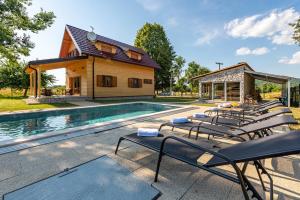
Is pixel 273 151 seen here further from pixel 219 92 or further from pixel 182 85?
pixel 182 85

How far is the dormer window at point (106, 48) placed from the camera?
1817cm

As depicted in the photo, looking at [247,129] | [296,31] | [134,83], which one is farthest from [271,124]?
[134,83]

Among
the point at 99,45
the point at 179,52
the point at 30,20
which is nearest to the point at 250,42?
the point at 179,52

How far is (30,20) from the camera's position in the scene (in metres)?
15.0

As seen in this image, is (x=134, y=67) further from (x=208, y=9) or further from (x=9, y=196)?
(x=9, y=196)

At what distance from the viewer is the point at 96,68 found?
17.2 meters

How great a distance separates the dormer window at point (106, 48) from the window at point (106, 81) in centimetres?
291

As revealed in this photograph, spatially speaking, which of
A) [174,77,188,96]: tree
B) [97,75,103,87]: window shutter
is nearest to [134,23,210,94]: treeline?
[174,77,188,96]: tree

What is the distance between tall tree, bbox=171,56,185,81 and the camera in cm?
3645

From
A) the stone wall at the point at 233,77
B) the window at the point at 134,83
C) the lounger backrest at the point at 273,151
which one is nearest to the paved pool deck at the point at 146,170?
the lounger backrest at the point at 273,151

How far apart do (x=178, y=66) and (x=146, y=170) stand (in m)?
35.5

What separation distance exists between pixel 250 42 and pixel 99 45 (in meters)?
19.4

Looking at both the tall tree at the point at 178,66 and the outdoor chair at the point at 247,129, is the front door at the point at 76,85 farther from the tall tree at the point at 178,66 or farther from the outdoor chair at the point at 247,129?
the tall tree at the point at 178,66

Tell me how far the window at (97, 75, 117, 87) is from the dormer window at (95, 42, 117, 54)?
9.55ft
